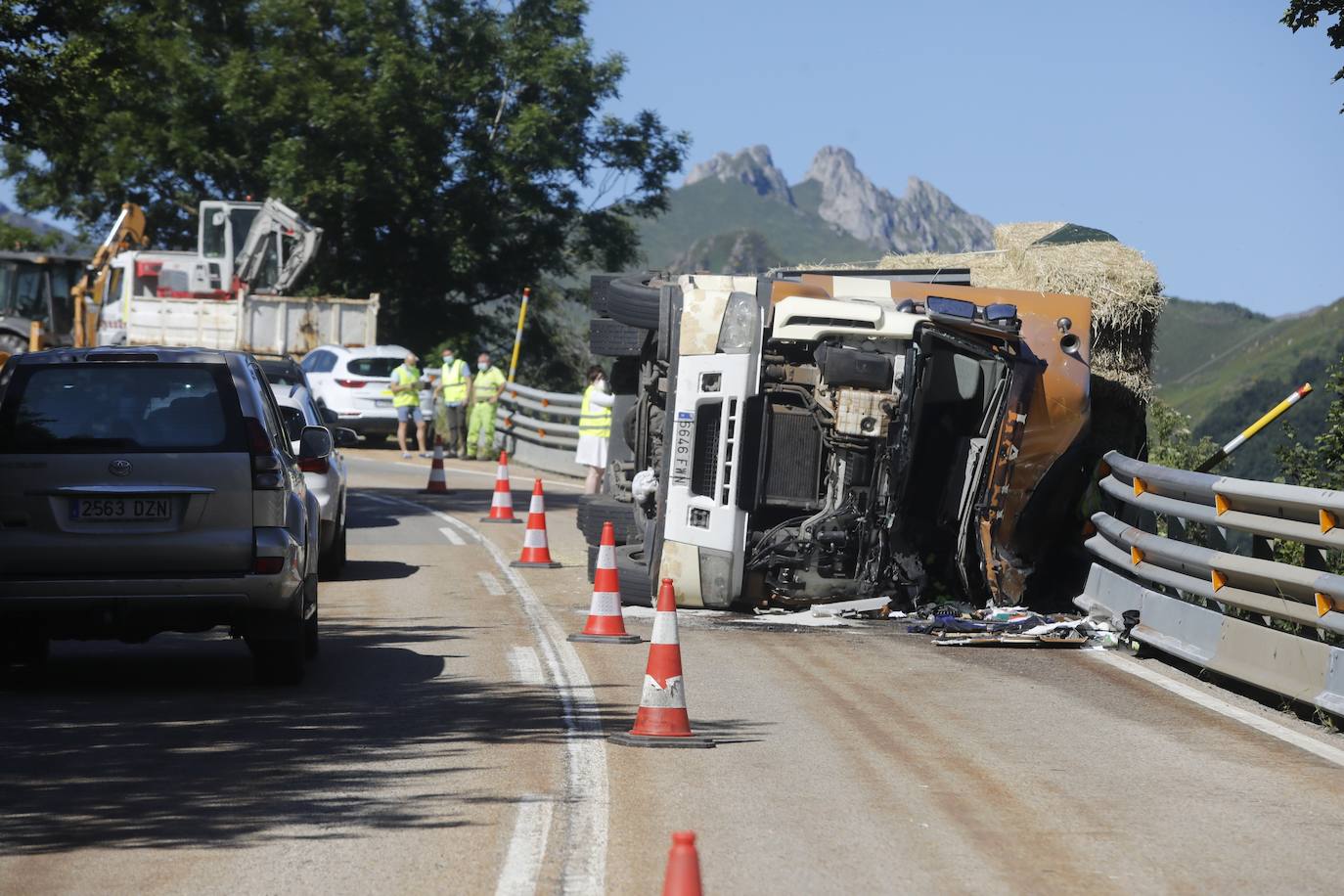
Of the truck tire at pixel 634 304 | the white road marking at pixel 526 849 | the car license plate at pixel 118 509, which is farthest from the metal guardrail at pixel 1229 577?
the car license plate at pixel 118 509

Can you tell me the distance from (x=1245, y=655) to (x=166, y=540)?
563 cm

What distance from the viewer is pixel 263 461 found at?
30.8 ft

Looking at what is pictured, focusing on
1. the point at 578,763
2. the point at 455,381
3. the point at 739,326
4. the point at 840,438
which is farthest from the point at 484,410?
the point at 578,763

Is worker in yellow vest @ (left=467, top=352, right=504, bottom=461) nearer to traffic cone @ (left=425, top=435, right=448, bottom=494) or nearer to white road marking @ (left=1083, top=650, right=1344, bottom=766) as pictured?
traffic cone @ (left=425, top=435, right=448, bottom=494)

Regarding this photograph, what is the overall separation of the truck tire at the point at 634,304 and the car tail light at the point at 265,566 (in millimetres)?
4947

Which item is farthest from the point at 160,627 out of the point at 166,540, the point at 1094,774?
the point at 1094,774

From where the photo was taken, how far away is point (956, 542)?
13133 millimetres

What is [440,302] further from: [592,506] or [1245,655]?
[1245,655]

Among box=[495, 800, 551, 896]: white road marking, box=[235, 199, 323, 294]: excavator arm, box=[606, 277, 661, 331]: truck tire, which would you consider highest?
box=[235, 199, 323, 294]: excavator arm

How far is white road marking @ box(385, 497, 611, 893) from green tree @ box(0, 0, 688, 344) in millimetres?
32587

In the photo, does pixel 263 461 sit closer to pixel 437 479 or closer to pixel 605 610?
pixel 605 610

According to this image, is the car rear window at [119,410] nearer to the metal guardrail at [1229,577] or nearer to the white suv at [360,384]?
the metal guardrail at [1229,577]

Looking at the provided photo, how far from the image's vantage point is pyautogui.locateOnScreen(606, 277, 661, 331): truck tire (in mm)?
13836

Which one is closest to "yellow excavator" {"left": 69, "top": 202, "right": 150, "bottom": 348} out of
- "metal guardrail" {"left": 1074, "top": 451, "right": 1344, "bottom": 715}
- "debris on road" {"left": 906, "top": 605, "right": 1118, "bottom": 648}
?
"debris on road" {"left": 906, "top": 605, "right": 1118, "bottom": 648}
